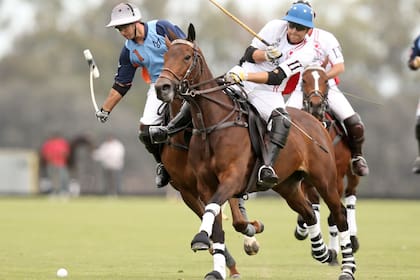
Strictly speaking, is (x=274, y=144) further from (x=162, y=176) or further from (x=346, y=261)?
(x=162, y=176)

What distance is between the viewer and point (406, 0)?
5891 cm

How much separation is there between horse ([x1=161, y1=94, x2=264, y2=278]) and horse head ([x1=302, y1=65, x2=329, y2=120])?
1605mm

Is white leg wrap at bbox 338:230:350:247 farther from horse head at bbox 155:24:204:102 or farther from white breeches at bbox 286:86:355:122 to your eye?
white breeches at bbox 286:86:355:122

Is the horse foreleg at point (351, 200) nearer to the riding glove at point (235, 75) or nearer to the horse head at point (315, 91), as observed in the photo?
the horse head at point (315, 91)

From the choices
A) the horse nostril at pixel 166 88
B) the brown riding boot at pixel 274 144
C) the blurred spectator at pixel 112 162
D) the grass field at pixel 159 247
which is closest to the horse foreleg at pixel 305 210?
the grass field at pixel 159 247

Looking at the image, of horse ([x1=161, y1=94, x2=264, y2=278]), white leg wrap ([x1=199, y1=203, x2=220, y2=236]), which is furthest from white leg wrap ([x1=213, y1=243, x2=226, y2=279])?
horse ([x1=161, y1=94, x2=264, y2=278])

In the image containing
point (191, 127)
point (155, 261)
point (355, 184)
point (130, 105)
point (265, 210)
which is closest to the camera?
point (191, 127)

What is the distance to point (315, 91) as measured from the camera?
43.2 feet

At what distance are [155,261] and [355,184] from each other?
292 centimetres

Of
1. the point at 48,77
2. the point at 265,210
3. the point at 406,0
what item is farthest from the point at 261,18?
the point at 265,210

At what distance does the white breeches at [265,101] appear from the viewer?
1155cm

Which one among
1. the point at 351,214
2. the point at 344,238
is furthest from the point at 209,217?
the point at 351,214

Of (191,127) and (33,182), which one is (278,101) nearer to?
(191,127)

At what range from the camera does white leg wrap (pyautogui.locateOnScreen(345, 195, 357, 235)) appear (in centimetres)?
1413
